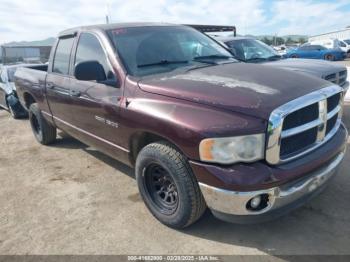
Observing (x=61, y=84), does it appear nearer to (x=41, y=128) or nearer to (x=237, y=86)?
(x=41, y=128)

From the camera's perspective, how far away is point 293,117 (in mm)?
2621

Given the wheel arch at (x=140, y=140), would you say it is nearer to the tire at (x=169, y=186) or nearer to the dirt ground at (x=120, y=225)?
the tire at (x=169, y=186)

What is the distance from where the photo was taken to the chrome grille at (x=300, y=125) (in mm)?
2480

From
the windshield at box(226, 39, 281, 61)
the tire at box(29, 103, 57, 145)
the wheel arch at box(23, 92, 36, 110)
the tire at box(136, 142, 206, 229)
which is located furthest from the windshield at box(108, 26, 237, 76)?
the windshield at box(226, 39, 281, 61)

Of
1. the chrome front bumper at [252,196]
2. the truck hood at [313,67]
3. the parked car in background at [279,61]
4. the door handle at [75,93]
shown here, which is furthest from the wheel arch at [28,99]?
the chrome front bumper at [252,196]

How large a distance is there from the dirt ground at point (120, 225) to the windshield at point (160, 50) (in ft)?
4.88

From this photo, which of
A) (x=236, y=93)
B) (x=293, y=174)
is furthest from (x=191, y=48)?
(x=293, y=174)

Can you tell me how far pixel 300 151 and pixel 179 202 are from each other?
1076 mm

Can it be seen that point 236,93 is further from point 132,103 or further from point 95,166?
point 95,166

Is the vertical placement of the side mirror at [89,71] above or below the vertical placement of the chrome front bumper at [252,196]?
above

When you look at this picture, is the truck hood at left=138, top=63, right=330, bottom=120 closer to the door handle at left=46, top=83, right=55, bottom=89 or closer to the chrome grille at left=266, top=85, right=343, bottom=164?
the chrome grille at left=266, top=85, right=343, bottom=164

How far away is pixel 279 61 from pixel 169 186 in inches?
183

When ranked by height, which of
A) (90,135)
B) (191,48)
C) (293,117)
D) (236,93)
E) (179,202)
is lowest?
(179,202)

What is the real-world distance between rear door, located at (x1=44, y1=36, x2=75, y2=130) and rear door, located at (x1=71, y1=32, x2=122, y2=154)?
23cm
